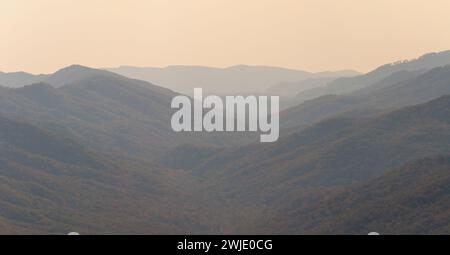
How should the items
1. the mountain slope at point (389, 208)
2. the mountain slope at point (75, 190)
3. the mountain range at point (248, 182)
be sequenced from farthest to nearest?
the mountain slope at point (75, 190)
the mountain range at point (248, 182)
the mountain slope at point (389, 208)

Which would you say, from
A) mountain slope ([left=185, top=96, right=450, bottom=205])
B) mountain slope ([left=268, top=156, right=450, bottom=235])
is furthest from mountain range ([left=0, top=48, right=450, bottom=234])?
mountain slope ([left=185, top=96, right=450, bottom=205])

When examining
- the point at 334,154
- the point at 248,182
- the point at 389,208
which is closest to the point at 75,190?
the point at 248,182

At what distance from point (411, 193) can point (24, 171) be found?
240ft

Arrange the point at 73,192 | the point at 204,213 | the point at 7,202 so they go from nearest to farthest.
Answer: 1. the point at 7,202
2. the point at 204,213
3. the point at 73,192

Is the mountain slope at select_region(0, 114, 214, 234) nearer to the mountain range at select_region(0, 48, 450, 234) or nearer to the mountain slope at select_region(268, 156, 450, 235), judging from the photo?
the mountain range at select_region(0, 48, 450, 234)

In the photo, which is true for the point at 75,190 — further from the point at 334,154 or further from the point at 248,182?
the point at 334,154

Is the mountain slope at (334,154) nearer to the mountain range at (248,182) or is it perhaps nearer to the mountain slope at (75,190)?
the mountain range at (248,182)

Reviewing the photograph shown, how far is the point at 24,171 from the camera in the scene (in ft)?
411

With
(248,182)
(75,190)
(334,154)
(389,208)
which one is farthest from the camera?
(248,182)

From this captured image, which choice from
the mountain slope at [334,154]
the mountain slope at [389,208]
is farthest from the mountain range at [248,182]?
the mountain slope at [334,154]
